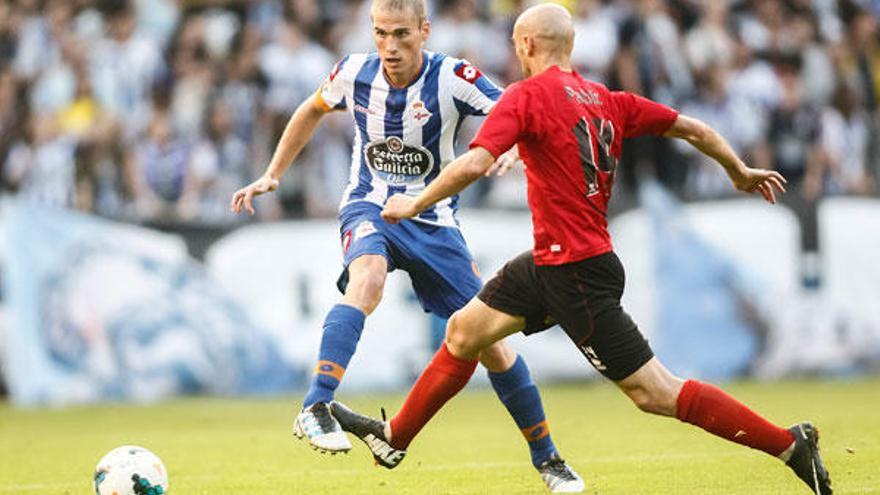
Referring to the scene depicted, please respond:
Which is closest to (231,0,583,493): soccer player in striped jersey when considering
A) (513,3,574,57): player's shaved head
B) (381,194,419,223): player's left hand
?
(513,3,574,57): player's shaved head

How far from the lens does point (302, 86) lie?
1708 cm

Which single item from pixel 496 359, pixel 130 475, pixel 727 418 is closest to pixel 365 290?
pixel 496 359

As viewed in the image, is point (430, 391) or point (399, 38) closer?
point (430, 391)

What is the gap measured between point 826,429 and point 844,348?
5.54 m

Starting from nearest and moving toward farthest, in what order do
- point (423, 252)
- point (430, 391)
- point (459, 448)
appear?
point (430, 391) < point (423, 252) < point (459, 448)

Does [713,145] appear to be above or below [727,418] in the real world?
above

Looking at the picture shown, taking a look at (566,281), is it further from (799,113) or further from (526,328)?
Result: (799,113)

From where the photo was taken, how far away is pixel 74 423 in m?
13.1

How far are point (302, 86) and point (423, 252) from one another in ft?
30.6

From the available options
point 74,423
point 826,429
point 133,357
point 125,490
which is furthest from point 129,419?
point 125,490

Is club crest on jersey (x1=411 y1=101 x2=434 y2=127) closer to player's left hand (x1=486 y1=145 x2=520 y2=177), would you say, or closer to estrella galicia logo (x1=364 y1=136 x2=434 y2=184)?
A: estrella galicia logo (x1=364 y1=136 x2=434 y2=184)

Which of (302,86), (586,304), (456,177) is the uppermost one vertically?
(302,86)

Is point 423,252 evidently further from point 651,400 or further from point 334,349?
point 651,400

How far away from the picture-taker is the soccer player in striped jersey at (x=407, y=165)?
25.6 ft
